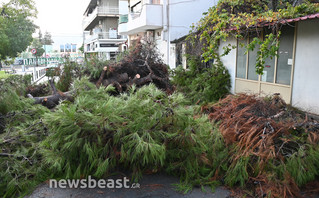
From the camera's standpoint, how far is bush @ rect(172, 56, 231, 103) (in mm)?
9456

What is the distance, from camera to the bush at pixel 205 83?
31.0ft

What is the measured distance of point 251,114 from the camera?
4.83m

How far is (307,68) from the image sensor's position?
7043mm

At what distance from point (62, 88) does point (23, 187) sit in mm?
6123

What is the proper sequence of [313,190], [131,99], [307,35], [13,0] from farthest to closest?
[13,0], [307,35], [131,99], [313,190]

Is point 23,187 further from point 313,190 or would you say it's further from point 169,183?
point 313,190

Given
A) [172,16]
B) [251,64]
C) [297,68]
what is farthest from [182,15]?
A: [297,68]

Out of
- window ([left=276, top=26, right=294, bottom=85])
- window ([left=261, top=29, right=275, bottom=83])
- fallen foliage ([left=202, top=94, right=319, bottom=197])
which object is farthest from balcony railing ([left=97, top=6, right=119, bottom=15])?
fallen foliage ([left=202, top=94, right=319, bottom=197])

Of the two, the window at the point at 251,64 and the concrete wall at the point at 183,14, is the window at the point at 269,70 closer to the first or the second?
the window at the point at 251,64

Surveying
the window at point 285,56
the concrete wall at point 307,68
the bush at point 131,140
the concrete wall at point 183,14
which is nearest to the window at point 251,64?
the window at point 285,56

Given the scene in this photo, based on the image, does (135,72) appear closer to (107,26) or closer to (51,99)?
(51,99)

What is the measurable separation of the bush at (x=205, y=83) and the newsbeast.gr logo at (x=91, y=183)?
550 cm

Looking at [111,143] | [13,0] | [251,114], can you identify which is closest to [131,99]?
[111,143]

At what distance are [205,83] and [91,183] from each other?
6620 millimetres
